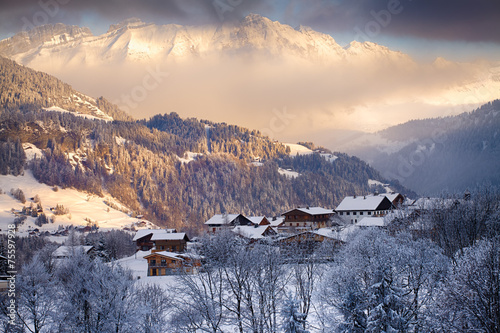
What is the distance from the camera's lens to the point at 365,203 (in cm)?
13012

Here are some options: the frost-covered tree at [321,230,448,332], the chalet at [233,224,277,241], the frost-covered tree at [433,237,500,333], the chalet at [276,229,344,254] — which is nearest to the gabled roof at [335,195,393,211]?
the chalet at [233,224,277,241]

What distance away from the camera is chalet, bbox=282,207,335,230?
134 meters

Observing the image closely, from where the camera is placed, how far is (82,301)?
43219 mm

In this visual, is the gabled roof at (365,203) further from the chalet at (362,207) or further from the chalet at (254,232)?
the chalet at (254,232)

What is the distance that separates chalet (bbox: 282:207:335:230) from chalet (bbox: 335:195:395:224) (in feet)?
19.0

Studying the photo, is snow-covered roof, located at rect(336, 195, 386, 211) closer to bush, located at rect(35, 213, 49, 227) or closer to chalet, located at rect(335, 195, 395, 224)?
chalet, located at rect(335, 195, 395, 224)

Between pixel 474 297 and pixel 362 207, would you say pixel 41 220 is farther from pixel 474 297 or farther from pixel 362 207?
pixel 474 297

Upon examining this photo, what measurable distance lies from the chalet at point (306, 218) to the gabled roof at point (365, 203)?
7.17 m

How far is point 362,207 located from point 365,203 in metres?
2.23

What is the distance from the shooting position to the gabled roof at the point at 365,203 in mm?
126750

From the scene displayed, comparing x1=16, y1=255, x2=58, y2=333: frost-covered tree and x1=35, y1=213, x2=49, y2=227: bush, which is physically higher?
x1=35, y1=213, x2=49, y2=227: bush

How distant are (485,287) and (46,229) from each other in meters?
191

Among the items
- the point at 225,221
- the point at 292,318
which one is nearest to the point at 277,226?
the point at 225,221

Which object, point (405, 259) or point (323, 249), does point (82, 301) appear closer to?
point (405, 259)
